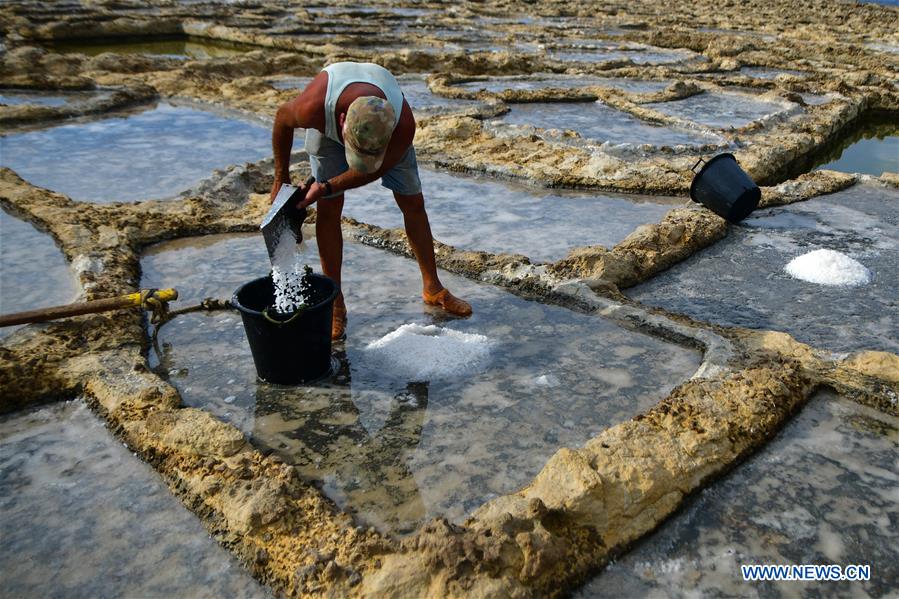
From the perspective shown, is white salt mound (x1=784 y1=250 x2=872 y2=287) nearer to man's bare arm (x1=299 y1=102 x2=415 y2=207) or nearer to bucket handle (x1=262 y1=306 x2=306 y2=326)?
man's bare arm (x1=299 y1=102 x2=415 y2=207)

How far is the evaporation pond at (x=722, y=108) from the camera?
8266 mm

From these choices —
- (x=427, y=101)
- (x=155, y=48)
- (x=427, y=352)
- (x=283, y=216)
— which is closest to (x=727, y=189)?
(x=427, y=352)

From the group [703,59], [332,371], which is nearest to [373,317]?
[332,371]

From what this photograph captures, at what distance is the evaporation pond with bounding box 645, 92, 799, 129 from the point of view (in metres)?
8.27

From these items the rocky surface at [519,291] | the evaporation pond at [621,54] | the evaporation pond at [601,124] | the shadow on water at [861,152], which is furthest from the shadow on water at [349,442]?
the evaporation pond at [621,54]

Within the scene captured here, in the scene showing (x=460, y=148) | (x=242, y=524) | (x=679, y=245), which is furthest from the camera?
(x=460, y=148)

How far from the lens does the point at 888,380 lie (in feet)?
9.68

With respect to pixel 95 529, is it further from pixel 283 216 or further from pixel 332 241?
pixel 332 241

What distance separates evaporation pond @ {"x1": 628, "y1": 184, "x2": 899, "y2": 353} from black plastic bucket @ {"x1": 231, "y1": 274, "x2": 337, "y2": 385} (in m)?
1.95

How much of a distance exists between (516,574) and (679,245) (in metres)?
3.16

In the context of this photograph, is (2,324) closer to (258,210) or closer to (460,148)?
(258,210)

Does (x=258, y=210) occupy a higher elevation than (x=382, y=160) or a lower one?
lower

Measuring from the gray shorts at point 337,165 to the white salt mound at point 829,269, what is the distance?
8.00 ft

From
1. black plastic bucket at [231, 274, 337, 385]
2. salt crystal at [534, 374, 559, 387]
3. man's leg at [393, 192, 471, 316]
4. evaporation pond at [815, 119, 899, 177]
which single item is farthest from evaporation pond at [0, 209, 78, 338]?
evaporation pond at [815, 119, 899, 177]
